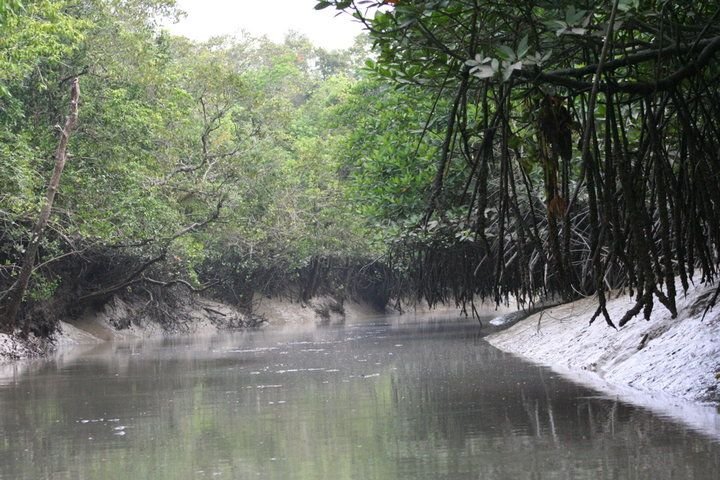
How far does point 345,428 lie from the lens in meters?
6.00

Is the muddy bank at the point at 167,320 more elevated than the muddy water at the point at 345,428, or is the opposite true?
the muddy bank at the point at 167,320

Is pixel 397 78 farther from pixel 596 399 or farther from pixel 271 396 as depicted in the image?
pixel 271 396

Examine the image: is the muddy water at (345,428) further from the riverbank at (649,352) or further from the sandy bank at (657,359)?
the riverbank at (649,352)

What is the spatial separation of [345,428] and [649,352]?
2885mm

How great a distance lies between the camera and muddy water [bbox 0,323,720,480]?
4.56 metres

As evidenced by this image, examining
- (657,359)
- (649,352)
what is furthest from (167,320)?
(657,359)

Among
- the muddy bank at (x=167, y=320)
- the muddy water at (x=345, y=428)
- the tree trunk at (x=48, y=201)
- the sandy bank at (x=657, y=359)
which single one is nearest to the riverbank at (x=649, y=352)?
the sandy bank at (x=657, y=359)

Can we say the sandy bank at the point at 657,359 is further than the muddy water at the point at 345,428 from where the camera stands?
Yes

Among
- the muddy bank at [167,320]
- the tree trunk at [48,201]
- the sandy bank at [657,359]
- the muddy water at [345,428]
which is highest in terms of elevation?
the tree trunk at [48,201]

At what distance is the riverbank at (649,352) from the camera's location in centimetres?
643

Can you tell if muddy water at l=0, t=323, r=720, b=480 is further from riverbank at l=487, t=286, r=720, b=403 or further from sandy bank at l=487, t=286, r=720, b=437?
riverbank at l=487, t=286, r=720, b=403

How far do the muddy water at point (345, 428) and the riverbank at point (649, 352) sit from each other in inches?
14.7

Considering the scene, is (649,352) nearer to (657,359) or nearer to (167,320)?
(657,359)

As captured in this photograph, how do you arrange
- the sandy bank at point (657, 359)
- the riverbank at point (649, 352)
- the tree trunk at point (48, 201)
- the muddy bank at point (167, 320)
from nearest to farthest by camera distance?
the sandy bank at point (657, 359), the riverbank at point (649, 352), the tree trunk at point (48, 201), the muddy bank at point (167, 320)
